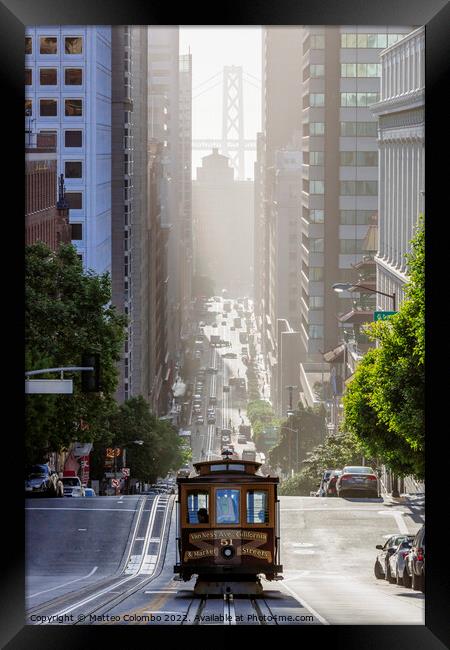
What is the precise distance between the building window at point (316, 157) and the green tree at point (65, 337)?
7192 centimetres

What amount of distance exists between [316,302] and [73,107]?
1518 inches

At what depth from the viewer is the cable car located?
942 inches

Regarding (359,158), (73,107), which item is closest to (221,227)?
(359,158)

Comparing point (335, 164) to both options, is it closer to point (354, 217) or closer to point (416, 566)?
point (354, 217)

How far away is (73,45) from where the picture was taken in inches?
3095

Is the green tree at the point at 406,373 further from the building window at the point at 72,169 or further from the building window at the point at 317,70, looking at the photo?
the building window at the point at 317,70

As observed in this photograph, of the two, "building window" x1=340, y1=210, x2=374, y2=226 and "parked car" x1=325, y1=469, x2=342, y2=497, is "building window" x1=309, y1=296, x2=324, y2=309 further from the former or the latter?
"parked car" x1=325, y1=469, x2=342, y2=497

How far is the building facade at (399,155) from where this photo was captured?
5097cm

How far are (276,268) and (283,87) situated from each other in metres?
29.2

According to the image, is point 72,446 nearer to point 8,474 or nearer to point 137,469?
point 137,469

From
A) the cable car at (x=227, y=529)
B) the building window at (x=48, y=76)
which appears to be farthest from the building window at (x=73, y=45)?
the cable car at (x=227, y=529)

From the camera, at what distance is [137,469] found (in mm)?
62750

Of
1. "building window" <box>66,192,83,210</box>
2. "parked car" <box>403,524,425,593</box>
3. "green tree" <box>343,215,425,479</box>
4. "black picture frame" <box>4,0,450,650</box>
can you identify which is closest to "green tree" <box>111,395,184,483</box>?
A: "building window" <box>66,192,83,210</box>

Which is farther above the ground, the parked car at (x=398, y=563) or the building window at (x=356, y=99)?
the building window at (x=356, y=99)
